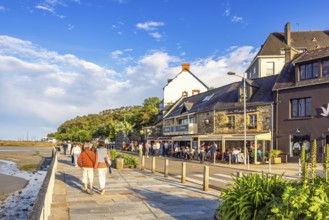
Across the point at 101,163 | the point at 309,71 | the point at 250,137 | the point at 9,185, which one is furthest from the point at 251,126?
the point at 101,163

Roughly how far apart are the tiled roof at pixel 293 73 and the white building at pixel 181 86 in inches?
1133

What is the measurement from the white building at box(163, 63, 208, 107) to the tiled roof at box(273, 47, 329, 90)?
94.4 ft

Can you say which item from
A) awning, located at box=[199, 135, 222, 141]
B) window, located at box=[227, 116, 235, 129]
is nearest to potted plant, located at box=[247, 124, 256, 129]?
window, located at box=[227, 116, 235, 129]

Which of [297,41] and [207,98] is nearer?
[207,98]

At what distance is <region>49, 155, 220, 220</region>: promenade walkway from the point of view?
8.17 metres

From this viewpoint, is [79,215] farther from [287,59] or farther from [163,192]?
[287,59]

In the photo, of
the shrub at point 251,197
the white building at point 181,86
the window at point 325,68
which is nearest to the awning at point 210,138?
the window at point 325,68

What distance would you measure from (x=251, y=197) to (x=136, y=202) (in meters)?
4.39

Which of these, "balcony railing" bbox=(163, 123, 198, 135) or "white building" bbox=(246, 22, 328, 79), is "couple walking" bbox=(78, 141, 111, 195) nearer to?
"balcony railing" bbox=(163, 123, 198, 135)

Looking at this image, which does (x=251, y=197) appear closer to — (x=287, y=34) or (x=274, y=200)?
(x=274, y=200)

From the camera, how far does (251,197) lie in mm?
6121

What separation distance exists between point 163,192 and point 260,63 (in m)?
40.5

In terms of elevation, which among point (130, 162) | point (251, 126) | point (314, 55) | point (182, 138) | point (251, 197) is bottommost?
point (130, 162)

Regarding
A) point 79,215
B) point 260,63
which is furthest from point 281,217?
point 260,63
